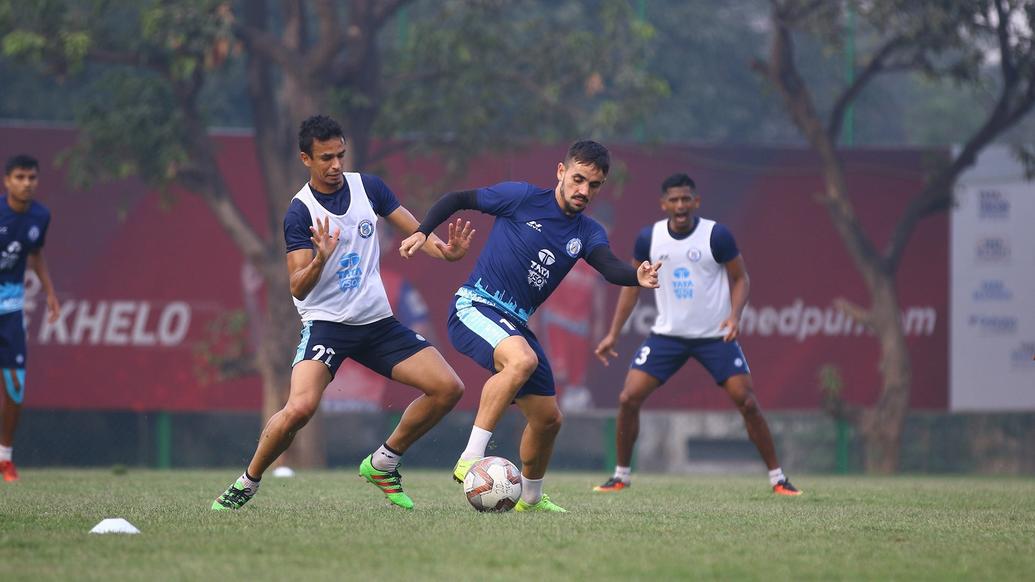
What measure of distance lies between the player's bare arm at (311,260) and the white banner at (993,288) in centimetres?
1305

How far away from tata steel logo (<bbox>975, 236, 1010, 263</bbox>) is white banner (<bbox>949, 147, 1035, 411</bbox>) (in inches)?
0.5

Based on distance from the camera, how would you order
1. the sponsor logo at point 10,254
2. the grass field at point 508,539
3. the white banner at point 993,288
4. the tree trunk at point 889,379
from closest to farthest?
1. the grass field at point 508,539
2. the sponsor logo at point 10,254
3. the tree trunk at point 889,379
4. the white banner at point 993,288

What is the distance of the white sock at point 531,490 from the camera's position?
8.50m

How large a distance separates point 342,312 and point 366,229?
1.59ft

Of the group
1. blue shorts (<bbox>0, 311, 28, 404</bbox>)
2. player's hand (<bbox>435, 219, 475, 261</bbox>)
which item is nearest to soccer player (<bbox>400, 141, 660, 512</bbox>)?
player's hand (<bbox>435, 219, 475, 261</bbox>)

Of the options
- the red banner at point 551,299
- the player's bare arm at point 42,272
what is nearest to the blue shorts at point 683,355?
the player's bare arm at point 42,272

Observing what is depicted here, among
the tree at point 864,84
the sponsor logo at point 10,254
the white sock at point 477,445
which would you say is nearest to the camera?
the white sock at point 477,445

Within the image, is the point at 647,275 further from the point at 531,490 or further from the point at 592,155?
the point at 531,490

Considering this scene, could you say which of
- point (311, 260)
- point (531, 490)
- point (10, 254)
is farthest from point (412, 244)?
point (10, 254)

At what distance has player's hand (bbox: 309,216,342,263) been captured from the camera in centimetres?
772

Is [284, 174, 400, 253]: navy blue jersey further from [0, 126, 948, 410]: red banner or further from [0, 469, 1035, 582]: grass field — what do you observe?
[0, 126, 948, 410]: red banner

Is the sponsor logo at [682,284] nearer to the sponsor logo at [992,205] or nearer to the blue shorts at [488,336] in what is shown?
the blue shorts at [488,336]

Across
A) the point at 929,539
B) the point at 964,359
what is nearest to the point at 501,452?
the point at 964,359

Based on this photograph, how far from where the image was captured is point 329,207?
8.12 meters
